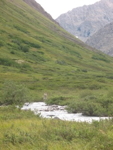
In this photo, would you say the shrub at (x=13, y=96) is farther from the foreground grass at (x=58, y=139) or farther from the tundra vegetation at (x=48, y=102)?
the foreground grass at (x=58, y=139)

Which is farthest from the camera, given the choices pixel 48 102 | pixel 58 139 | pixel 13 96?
pixel 48 102

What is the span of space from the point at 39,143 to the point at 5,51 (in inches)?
5705

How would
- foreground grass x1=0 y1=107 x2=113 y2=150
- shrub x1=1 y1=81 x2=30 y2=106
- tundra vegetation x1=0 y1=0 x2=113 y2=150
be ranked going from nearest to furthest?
foreground grass x1=0 y1=107 x2=113 y2=150 < tundra vegetation x1=0 y1=0 x2=113 y2=150 < shrub x1=1 y1=81 x2=30 y2=106

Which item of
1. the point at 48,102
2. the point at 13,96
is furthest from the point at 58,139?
the point at 48,102

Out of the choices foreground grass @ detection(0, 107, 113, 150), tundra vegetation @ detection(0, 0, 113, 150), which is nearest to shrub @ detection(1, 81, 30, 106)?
Result: tundra vegetation @ detection(0, 0, 113, 150)

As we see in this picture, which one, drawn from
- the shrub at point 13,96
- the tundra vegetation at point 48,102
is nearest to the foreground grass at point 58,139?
the tundra vegetation at point 48,102

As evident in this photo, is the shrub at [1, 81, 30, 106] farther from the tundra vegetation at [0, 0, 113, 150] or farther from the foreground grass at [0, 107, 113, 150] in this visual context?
the foreground grass at [0, 107, 113, 150]

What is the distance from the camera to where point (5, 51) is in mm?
151750

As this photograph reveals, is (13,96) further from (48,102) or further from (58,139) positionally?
(58,139)

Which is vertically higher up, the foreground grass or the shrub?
the foreground grass

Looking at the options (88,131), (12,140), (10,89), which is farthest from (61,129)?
(10,89)

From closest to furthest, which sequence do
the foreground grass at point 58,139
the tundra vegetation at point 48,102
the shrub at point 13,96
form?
the foreground grass at point 58,139
the tundra vegetation at point 48,102
the shrub at point 13,96

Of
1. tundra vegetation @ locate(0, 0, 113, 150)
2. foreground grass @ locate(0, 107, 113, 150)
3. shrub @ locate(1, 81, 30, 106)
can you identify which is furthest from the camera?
shrub @ locate(1, 81, 30, 106)

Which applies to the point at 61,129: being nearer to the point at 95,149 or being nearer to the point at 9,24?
the point at 95,149
